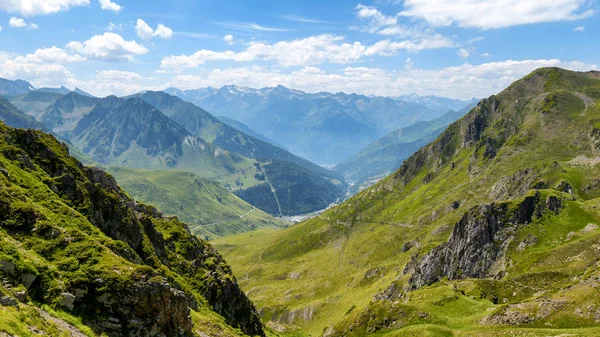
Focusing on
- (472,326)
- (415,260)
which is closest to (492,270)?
(415,260)

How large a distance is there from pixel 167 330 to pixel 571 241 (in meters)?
117

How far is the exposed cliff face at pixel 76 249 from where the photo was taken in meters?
39.6

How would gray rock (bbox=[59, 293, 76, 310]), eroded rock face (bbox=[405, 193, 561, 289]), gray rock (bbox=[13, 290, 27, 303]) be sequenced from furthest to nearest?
1. eroded rock face (bbox=[405, 193, 561, 289])
2. gray rock (bbox=[59, 293, 76, 310])
3. gray rock (bbox=[13, 290, 27, 303])

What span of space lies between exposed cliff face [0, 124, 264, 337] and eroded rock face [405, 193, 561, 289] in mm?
105102

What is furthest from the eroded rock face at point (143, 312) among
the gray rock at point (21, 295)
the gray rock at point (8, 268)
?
the gray rock at point (8, 268)

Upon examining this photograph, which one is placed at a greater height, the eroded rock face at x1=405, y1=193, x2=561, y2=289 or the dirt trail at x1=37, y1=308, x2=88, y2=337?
the dirt trail at x1=37, y1=308, x2=88, y2=337

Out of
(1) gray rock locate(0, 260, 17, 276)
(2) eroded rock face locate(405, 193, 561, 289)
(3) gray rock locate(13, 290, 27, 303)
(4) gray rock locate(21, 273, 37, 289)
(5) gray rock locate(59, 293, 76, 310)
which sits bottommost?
(2) eroded rock face locate(405, 193, 561, 289)

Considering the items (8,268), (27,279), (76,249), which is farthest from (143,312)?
(8,268)

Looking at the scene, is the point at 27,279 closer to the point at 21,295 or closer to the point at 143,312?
the point at 21,295

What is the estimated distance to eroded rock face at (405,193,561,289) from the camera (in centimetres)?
14000

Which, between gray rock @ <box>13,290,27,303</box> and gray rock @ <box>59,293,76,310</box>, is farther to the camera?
gray rock @ <box>59,293,76,310</box>

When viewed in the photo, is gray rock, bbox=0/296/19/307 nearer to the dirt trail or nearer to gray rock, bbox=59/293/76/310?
the dirt trail

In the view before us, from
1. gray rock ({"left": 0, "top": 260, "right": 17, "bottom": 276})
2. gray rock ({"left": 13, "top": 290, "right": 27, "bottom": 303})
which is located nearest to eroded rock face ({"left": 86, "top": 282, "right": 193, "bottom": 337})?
gray rock ({"left": 13, "top": 290, "right": 27, "bottom": 303})

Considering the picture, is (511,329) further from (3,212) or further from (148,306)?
(3,212)
